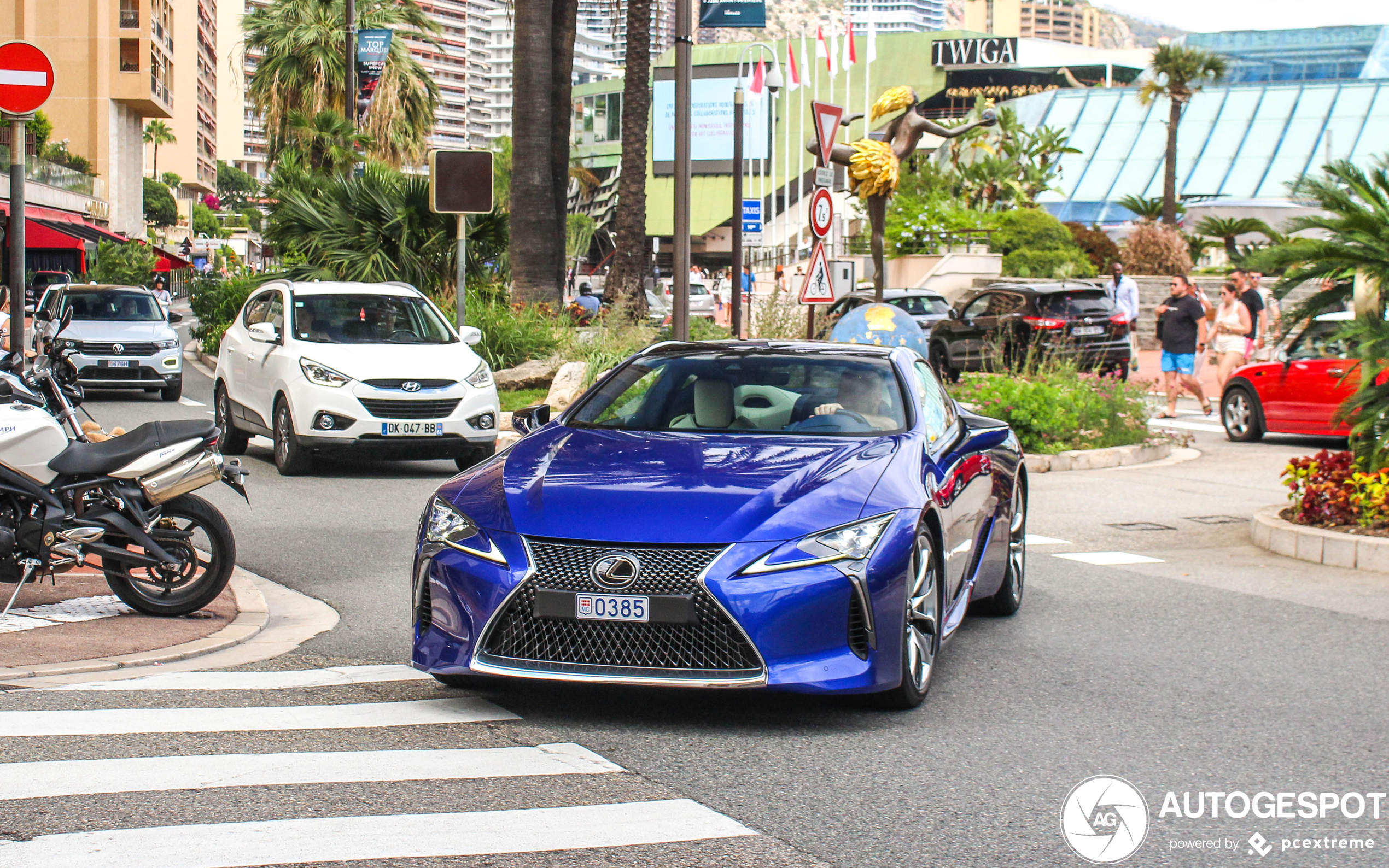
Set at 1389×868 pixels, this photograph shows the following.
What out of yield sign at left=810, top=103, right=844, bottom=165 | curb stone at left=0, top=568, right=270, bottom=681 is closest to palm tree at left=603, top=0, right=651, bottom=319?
yield sign at left=810, top=103, right=844, bottom=165

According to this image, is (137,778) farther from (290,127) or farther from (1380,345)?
(290,127)

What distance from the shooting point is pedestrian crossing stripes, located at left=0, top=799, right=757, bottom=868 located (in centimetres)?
395

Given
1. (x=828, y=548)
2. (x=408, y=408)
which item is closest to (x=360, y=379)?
(x=408, y=408)

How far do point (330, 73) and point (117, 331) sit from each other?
22.5m

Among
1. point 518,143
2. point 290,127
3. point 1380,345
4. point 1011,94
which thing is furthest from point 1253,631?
point 1011,94

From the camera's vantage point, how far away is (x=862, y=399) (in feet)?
22.4

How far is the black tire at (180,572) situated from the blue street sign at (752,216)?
85.4ft

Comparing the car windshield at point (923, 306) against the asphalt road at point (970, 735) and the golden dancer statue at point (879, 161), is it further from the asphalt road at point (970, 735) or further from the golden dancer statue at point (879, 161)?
the asphalt road at point (970, 735)

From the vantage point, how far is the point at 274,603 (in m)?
8.02

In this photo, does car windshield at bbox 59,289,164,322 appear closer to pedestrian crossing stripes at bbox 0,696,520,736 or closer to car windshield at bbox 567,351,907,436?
car windshield at bbox 567,351,907,436

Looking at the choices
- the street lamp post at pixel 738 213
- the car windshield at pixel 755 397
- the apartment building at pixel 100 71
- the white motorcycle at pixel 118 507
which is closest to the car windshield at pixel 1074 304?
the street lamp post at pixel 738 213

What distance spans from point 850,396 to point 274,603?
3.35m

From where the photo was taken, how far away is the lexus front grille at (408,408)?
13.1 meters

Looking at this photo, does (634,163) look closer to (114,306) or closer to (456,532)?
(114,306)
